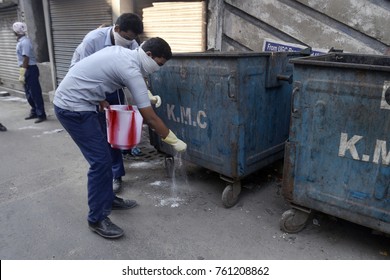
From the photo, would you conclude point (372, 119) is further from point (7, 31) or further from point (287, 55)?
point (7, 31)

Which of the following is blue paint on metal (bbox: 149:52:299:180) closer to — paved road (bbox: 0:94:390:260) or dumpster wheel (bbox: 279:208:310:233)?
paved road (bbox: 0:94:390:260)

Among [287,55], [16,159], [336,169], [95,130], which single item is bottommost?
[16,159]

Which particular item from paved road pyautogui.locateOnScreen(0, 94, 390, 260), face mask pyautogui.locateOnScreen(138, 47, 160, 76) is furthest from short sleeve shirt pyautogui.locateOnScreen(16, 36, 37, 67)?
face mask pyautogui.locateOnScreen(138, 47, 160, 76)

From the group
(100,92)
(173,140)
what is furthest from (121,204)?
(100,92)

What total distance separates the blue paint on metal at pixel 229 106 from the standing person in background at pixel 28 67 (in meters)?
4.10

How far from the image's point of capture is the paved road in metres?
2.51

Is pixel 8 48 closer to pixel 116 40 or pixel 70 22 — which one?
pixel 70 22

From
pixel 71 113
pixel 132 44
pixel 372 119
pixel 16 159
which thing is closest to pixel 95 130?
pixel 71 113

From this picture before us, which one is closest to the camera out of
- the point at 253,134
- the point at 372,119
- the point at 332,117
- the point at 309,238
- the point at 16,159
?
the point at 372,119

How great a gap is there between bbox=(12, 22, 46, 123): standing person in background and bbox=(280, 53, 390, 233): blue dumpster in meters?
5.70

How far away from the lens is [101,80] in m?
2.46

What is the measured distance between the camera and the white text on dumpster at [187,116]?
10.3 feet

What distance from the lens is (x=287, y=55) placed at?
316 cm

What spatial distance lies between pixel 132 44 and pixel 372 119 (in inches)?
95.9
